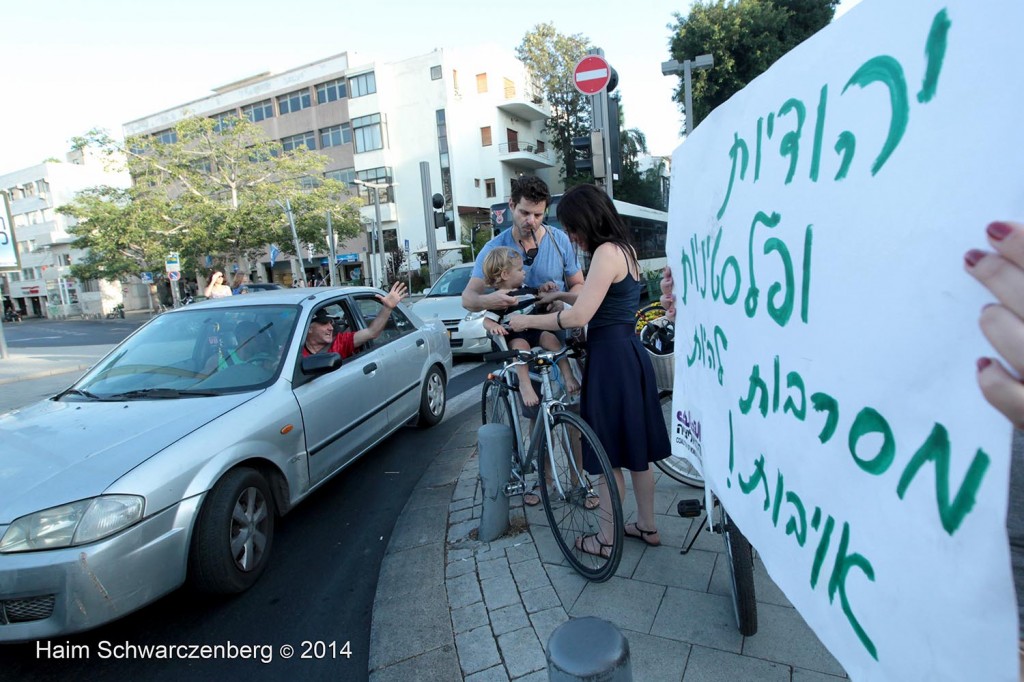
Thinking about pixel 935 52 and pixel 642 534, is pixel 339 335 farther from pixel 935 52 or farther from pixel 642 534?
pixel 935 52

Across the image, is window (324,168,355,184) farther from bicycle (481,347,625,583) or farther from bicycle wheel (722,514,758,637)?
bicycle wheel (722,514,758,637)

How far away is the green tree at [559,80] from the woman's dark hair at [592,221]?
4058 cm

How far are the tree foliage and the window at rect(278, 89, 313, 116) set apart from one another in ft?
39.6

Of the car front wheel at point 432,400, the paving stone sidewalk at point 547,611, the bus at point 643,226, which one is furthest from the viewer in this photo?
the bus at point 643,226

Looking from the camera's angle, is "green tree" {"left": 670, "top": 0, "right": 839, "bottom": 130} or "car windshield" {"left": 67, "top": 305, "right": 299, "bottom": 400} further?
"green tree" {"left": 670, "top": 0, "right": 839, "bottom": 130}

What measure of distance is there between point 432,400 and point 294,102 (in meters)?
Result: 44.7

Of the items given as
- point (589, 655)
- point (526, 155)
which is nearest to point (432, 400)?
point (589, 655)

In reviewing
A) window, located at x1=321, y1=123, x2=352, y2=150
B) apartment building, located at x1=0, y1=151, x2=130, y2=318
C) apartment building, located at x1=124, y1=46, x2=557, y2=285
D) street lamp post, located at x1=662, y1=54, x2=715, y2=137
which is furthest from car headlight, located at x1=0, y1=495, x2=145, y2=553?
apartment building, located at x1=0, y1=151, x2=130, y2=318

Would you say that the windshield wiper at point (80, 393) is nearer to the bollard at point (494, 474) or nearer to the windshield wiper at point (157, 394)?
the windshield wiper at point (157, 394)

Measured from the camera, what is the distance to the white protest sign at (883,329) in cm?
74

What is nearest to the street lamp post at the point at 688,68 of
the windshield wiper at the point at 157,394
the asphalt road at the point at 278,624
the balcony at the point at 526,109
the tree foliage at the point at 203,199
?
the asphalt road at the point at 278,624

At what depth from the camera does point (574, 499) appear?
3029 mm

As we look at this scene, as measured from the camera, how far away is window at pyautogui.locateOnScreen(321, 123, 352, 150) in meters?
41.5

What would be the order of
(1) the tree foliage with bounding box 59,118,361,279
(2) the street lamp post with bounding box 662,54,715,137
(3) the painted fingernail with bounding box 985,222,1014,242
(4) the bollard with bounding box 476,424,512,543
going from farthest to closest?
(1) the tree foliage with bounding box 59,118,361,279 < (2) the street lamp post with bounding box 662,54,715,137 < (4) the bollard with bounding box 476,424,512,543 < (3) the painted fingernail with bounding box 985,222,1014,242
